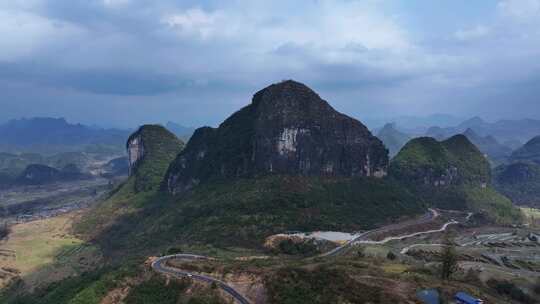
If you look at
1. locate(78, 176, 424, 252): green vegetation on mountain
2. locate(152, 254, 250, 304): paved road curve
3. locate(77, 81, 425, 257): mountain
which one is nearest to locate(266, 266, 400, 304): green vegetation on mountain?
locate(152, 254, 250, 304): paved road curve

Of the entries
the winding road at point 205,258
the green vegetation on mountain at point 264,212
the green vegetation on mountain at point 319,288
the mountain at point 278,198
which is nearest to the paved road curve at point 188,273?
the winding road at point 205,258

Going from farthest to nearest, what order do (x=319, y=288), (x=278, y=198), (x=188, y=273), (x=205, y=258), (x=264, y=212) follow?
(x=278, y=198) → (x=264, y=212) → (x=205, y=258) → (x=188, y=273) → (x=319, y=288)

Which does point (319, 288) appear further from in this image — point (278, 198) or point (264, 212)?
point (278, 198)

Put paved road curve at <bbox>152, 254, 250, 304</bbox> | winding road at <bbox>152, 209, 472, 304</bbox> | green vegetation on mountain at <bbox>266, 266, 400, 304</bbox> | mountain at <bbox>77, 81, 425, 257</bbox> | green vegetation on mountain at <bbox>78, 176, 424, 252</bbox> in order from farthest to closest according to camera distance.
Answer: mountain at <bbox>77, 81, 425, 257</bbox>
green vegetation on mountain at <bbox>78, 176, 424, 252</bbox>
winding road at <bbox>152, 209, 472, 304</bbox>
paved road curve at <bbox>152, 254, 250, 304</bbox>
green vegetation on mountain at <bbox>266, 266, 400, 304</bbox>

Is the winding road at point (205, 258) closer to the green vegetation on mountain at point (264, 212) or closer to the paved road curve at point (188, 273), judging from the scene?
the paved road curve at point (188, 273)

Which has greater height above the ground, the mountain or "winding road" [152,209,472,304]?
the mountain

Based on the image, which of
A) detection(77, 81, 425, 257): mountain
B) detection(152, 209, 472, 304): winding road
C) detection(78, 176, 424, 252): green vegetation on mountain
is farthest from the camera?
detection(77, 81, 425, 257): mountain

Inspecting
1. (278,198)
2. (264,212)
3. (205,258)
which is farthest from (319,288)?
(278,198)

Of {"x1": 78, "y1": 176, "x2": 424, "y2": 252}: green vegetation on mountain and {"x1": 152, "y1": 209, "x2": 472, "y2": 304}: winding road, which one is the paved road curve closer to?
{"x1": 152, "y1": 209, "x2": 472, "y2": 304}: winding road

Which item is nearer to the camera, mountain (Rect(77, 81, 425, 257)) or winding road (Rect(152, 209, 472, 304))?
winding road (Rect(152, 209, 472, 304))
